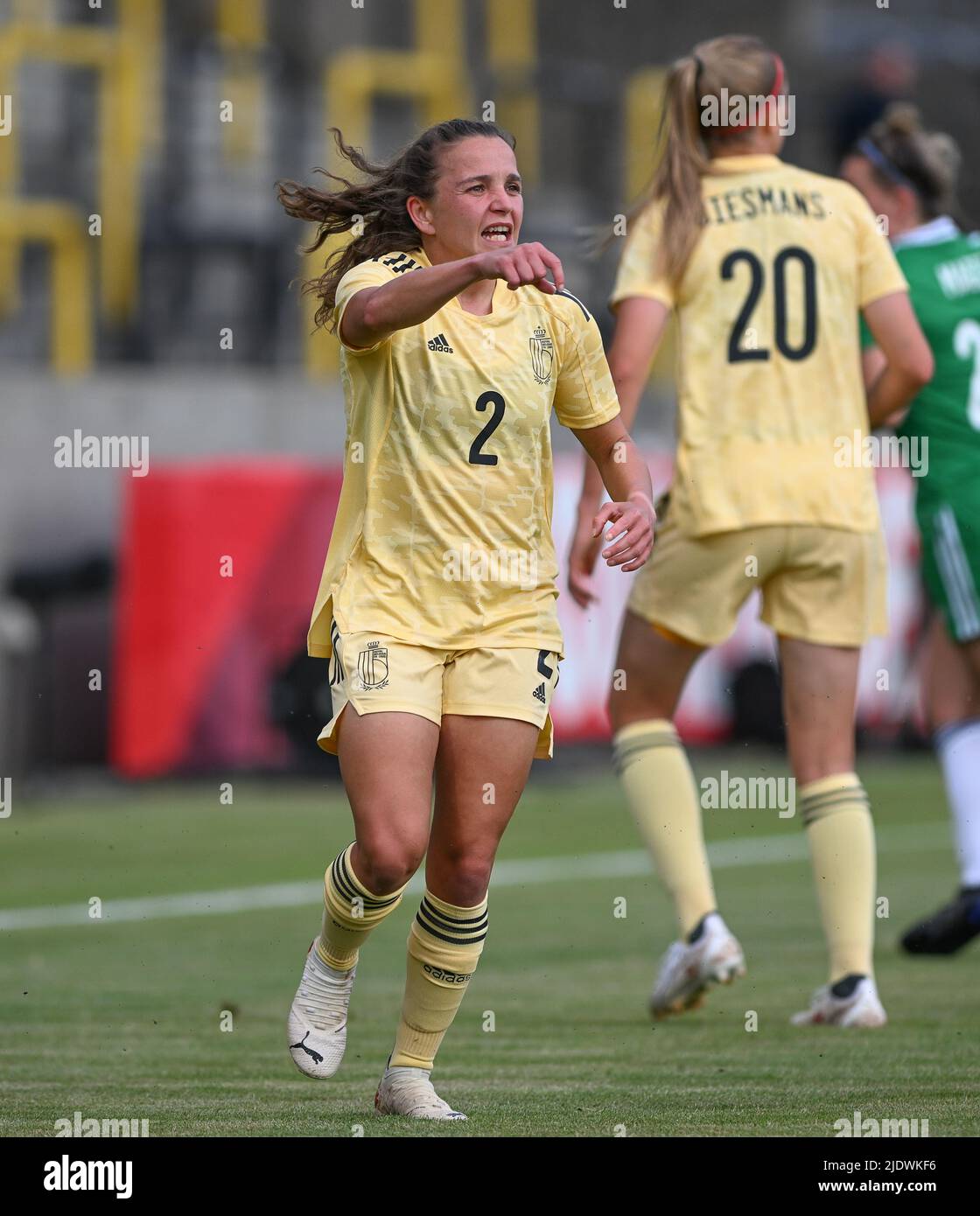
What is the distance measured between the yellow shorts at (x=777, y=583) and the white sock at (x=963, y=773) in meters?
1.48

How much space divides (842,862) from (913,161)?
7.45ft

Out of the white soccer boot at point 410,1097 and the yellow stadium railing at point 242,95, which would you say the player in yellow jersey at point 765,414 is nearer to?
the white soccer boot at point 410,1097

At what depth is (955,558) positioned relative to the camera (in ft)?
23.0

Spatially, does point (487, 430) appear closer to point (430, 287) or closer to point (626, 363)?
point (430, 287)

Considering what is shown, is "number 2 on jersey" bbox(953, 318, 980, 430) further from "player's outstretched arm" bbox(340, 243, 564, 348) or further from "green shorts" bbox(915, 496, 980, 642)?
"player's outstretched arm" bbox(340, 243, 564, 348)

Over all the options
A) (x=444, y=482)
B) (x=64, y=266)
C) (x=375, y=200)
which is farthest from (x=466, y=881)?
(x=64, y=266)

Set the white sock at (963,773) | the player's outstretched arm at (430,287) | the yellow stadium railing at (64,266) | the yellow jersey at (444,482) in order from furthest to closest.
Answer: the yellow stadium railing at (64,266), the white sock at (963,773), the yellow jersey at (444,482), the player's outstretched arm at (430,287)

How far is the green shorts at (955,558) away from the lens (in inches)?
275

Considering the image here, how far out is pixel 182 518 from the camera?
1265cm

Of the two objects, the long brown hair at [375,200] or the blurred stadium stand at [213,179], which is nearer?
the long brown hair at [375,200]

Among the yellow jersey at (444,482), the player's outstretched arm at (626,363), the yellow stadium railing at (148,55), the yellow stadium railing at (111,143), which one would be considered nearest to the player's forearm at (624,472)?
the yellow jersey at (444,482)

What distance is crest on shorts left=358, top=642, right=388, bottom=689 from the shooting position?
435 centimetres
